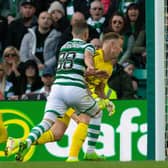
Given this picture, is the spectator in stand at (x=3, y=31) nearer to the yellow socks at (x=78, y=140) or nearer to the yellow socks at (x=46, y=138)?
the yellow socks at (x=78, y=140)

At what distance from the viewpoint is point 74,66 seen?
8539 mm

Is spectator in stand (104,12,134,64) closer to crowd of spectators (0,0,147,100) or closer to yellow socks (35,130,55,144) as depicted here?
crowd of spectators (0,0,147,100)

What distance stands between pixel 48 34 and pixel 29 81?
98 centimetres

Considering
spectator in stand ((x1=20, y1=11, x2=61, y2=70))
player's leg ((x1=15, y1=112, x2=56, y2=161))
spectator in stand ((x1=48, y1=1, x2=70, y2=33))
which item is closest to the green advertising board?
spectator in stand ((x1=20, y1=11, x2=61, y2=70))

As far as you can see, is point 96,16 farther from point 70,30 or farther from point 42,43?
point 42,43

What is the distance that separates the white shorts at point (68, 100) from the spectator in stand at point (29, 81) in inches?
133

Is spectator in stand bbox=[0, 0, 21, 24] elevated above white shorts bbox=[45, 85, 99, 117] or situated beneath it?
elevated above

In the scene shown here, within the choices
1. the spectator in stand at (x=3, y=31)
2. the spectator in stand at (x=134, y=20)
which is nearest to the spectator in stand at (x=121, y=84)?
the spectator in stand at (x=134, y=20)

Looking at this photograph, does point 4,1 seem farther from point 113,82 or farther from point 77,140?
point 77,140

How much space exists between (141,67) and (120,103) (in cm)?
Result: 144

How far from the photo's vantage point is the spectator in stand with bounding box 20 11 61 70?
12352 millimetres

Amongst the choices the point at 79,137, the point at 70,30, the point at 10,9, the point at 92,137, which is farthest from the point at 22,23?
the point at 79,137

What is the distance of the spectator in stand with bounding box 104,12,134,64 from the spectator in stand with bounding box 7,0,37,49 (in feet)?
4.56

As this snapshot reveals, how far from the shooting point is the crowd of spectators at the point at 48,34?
1199 cm
